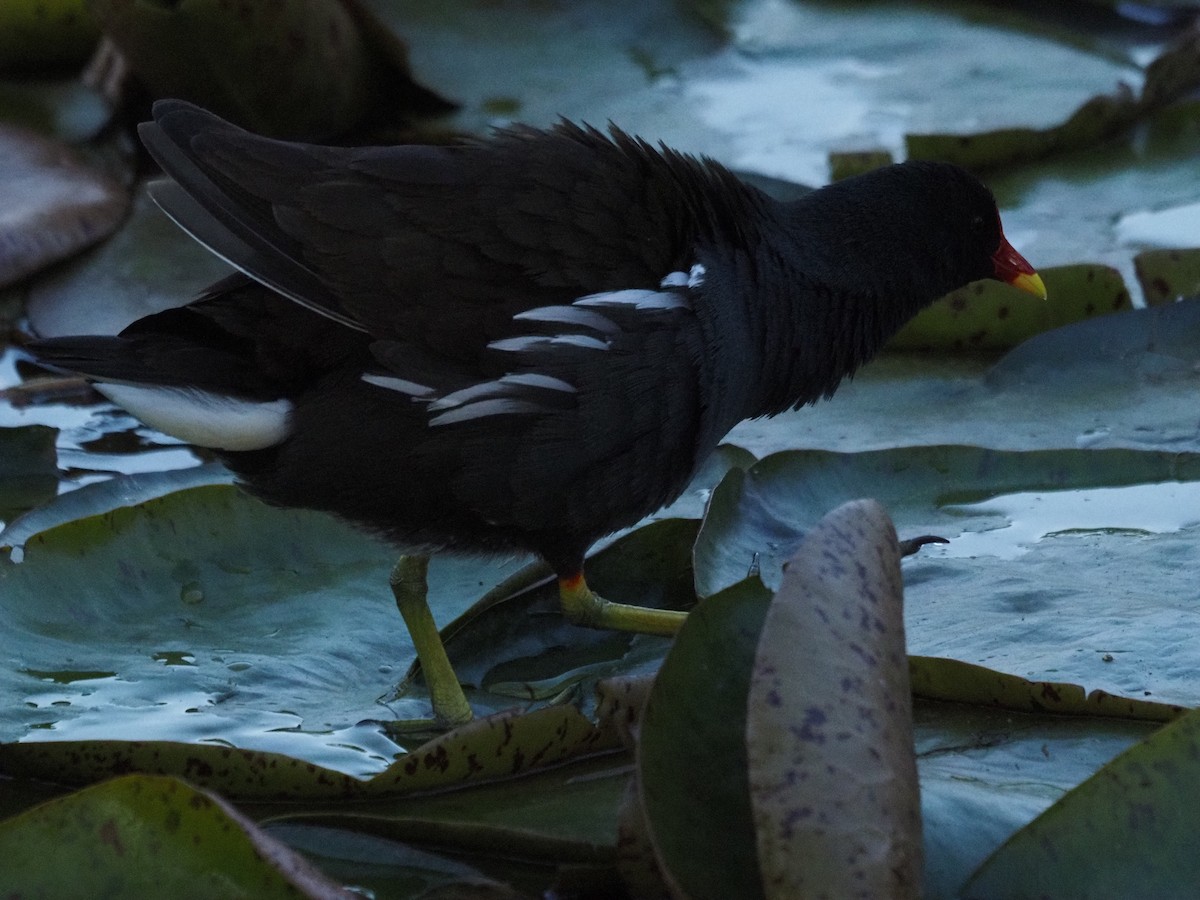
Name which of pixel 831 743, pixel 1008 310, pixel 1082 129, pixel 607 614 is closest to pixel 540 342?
pixel 607 614

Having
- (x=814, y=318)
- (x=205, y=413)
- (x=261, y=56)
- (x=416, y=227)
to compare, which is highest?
(x=261, y=56)

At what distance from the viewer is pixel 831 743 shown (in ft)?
4.27

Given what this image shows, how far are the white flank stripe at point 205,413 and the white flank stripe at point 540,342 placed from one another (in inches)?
10.9

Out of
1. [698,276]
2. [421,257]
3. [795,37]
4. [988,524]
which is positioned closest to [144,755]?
[421,257]

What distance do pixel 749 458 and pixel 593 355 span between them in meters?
0.48

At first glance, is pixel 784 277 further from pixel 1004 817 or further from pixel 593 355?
pixel 1004 817

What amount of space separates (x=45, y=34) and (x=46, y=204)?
2.37 feet

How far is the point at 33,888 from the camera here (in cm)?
137

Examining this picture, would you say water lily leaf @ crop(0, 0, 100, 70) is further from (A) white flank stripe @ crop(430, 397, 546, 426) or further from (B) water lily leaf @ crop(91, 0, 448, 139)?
(A) white flank stripe @ crop(430, 397, 546, 426)

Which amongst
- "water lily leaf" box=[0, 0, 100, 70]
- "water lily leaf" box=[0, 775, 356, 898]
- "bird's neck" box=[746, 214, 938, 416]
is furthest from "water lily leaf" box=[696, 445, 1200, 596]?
"water lily leaf" box=[0, 0, 100, 70]

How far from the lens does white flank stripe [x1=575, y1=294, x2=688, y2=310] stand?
1.90 metres

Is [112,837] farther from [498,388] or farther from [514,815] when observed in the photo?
[498,388]

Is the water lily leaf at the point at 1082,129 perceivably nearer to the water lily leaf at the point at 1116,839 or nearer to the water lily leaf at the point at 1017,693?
the water lily leaf at the point at 1017,693

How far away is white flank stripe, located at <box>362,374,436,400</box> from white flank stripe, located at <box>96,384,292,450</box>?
0.39 ft
